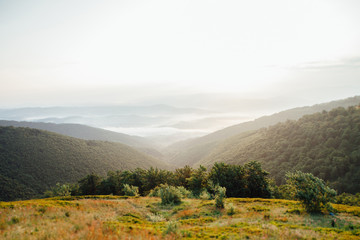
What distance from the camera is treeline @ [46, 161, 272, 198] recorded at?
133 feet

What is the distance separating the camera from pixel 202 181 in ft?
148

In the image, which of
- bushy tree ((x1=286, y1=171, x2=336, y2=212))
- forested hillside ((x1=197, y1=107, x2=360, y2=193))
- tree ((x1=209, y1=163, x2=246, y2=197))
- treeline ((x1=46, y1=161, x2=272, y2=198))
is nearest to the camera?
bushy tree ((x1=286, y1=171, x2=336, y2=212))

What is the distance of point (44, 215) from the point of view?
14203 mm

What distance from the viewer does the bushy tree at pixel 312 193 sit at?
18.8 meters

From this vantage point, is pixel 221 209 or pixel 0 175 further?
pixel 0 175

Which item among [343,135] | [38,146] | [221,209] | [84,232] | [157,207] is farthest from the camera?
[38,146]

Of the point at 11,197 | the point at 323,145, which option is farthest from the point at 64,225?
the point at 323,145

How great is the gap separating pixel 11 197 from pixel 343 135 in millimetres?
171137

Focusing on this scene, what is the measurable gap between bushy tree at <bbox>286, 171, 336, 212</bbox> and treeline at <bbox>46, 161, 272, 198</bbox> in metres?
13.9

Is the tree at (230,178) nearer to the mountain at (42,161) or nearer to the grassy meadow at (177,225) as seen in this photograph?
the grassy meadow at (177,225)

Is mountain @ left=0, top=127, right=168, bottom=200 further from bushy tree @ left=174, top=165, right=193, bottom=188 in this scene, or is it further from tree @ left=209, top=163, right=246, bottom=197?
tree @ left=209, top=163, right=246, bottom=197

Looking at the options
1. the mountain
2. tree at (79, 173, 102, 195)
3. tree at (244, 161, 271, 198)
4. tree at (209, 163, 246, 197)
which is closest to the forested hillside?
tree at (244, 161, 271, 198)

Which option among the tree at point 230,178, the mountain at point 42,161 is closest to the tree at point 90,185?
the tree at point 230,178

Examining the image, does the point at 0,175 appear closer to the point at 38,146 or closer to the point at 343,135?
the point at 38,146
